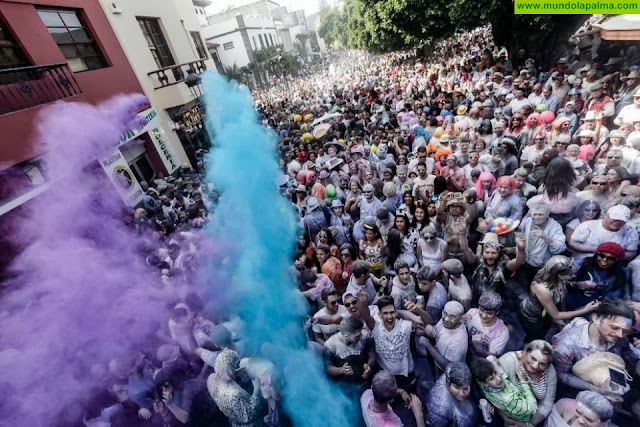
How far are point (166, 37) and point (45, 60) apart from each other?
242 inches

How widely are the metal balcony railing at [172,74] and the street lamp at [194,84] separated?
0.37 m

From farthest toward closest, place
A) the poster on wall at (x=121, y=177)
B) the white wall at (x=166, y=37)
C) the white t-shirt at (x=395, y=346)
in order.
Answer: the white wall at (x=166, y=37) < the poster on wall at (x=121, y=177) < the white t-shirt at (x=395, y=346)

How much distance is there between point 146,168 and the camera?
10.3 m

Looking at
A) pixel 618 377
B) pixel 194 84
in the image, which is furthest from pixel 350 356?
pixel 194 84

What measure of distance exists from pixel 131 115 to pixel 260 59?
2934 centimetres

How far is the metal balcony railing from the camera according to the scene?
1095cm

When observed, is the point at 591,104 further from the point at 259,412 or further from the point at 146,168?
the point at 146,168

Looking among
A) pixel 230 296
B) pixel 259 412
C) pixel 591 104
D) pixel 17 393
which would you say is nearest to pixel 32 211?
pixel 17 393

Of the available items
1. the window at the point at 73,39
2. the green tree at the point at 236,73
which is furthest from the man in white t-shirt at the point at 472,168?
the green tree at the point at 236,73

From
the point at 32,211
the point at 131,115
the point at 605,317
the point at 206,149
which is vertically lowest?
the point at 206,149

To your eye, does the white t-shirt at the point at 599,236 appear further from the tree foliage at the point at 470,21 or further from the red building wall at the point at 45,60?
the red building wall at the point at 45,60

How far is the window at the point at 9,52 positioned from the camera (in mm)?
6527

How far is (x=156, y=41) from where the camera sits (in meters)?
12.1

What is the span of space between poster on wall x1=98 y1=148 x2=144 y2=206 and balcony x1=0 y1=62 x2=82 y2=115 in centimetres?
156
